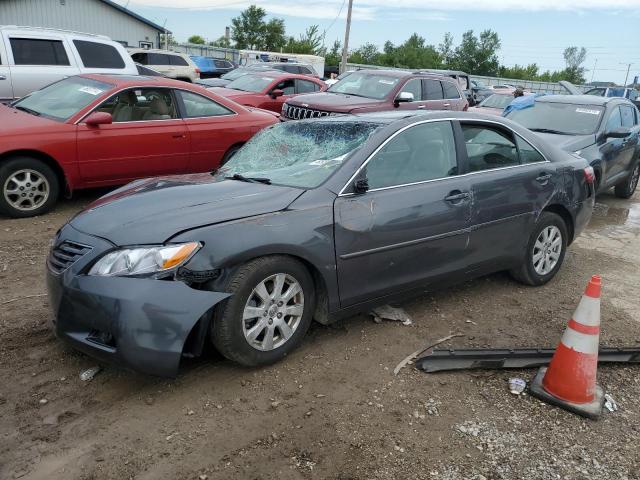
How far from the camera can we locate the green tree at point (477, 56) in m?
83.8

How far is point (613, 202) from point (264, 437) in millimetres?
9011

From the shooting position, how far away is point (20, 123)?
6.37m

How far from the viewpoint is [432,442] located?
301 cm

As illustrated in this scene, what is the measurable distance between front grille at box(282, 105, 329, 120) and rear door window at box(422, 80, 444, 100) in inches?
108

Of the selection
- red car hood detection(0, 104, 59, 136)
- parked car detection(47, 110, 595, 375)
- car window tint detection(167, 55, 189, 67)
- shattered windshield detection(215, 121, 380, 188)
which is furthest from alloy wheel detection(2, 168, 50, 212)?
car window tint detection(167, 55, 189, 67)

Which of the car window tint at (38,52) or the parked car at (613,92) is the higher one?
the car window tint at (38,52)

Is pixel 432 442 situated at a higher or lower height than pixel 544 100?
lower

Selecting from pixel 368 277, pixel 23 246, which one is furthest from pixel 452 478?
pixel 23 246

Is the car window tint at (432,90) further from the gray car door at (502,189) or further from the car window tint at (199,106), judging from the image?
the gray car door at (502,189)

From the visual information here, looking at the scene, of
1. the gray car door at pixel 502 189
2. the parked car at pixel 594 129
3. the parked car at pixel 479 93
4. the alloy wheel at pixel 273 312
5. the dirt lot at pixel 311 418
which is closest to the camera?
the dirt lot at pixel 311 418

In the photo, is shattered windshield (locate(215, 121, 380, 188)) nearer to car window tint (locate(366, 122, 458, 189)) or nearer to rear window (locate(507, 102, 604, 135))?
car window tint (locate(366, 122, 458, 189))

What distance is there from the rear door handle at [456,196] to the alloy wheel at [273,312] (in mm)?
1374

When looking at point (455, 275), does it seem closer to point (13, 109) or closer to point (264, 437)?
point (264, 437)

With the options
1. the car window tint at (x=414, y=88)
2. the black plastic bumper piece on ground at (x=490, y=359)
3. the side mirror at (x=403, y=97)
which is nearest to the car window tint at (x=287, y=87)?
the car window tint at (x=414, y=88)
